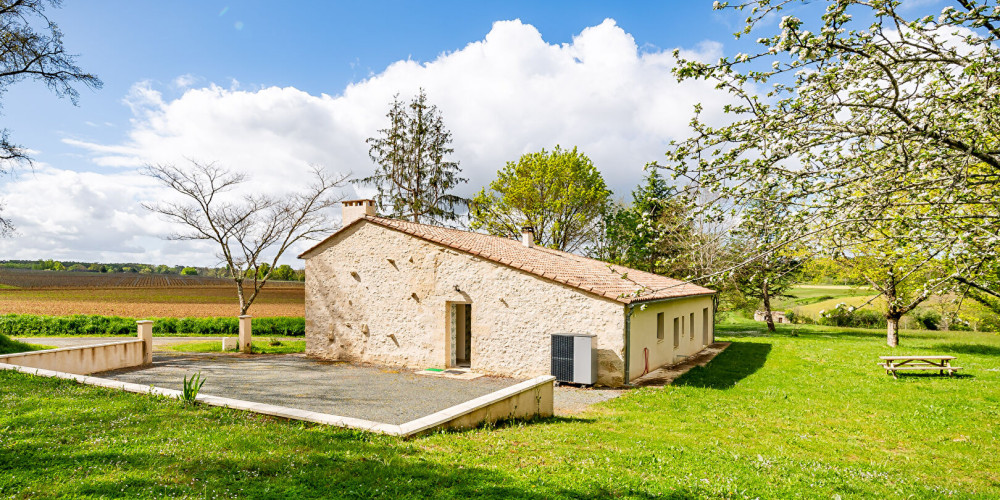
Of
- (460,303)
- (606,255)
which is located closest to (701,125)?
(460,303)

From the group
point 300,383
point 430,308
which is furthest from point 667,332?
point 300,383

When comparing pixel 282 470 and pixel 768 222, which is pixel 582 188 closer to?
pixel 768 222

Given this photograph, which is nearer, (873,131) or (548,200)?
(873,131)

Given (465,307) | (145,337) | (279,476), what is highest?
(465,307)

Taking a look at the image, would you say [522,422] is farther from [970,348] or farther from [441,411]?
[970,348]

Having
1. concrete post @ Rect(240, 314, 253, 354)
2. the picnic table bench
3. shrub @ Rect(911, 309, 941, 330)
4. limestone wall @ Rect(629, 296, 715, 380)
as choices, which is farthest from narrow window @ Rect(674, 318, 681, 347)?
shrub @ Rect(911, 309, 941, 330)

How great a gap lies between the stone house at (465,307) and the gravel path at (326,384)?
0.91 meters

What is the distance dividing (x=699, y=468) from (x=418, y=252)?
11.4 meters

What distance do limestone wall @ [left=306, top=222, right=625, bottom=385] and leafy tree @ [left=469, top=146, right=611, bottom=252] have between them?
15.2 meters

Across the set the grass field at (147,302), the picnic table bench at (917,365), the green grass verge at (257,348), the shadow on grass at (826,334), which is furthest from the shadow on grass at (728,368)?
the grass field at (147,302)

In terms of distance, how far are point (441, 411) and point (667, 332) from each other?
10.9 m

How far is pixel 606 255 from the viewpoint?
35.3 metres

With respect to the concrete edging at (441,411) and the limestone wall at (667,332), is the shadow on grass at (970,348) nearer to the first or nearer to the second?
the limestone wall at (667,332)

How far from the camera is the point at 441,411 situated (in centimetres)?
748
